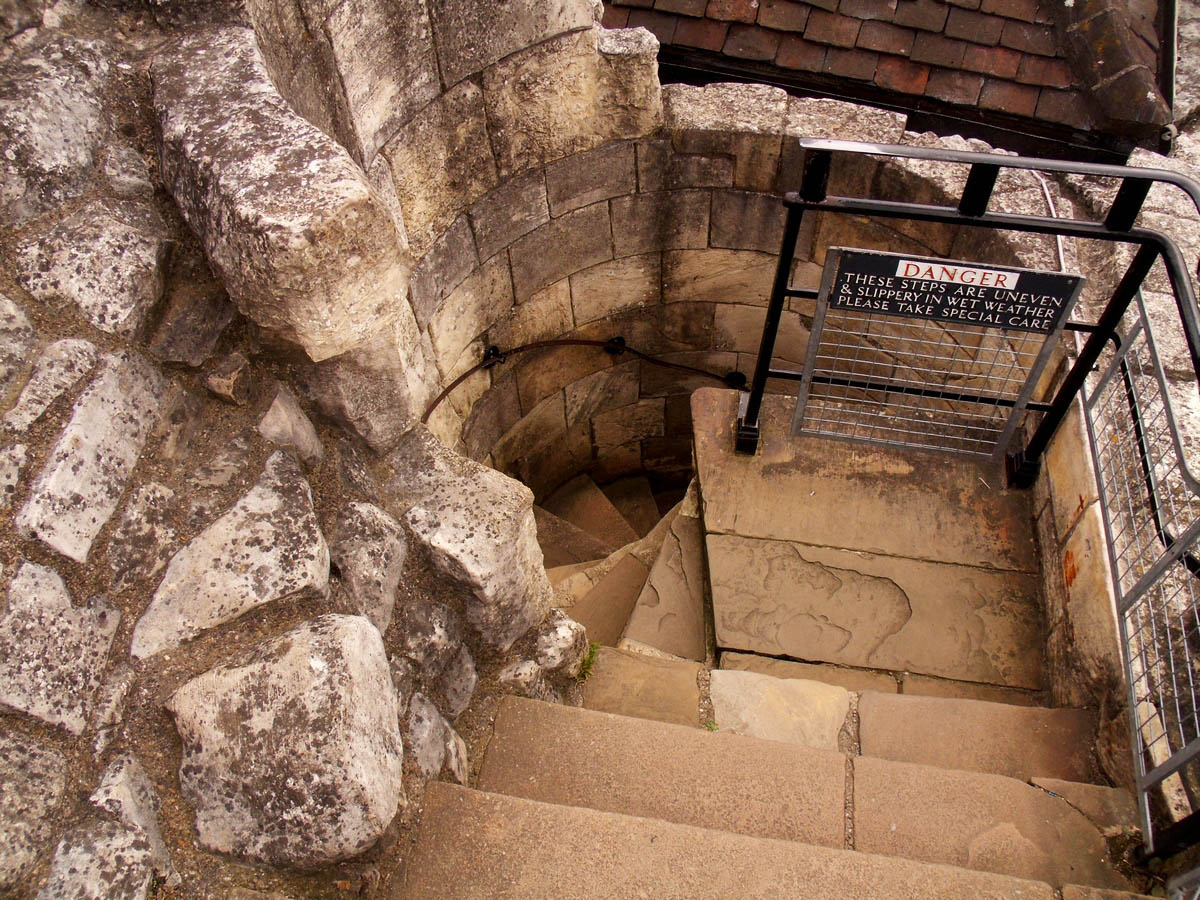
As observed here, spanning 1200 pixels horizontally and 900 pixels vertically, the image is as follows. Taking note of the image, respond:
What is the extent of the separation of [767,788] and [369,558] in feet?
4.37

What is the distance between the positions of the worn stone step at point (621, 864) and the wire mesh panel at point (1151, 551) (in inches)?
25.9

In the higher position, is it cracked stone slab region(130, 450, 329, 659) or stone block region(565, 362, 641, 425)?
cracked stone slab region(130, 450, 329, 659)

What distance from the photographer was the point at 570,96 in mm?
3803

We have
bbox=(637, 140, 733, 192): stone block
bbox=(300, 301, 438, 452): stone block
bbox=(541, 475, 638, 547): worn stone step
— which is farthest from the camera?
bbox=(541, 475, 638, 547): worn stone step

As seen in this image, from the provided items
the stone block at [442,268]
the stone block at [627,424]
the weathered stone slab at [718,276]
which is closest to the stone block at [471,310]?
the stone block at [442,268]

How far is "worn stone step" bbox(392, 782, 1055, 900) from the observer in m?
2.03

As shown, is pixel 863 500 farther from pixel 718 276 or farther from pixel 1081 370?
pixel 718 276

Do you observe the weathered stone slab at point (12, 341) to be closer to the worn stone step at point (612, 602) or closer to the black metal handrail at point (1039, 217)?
the black metal handrail at point (1039, 217)

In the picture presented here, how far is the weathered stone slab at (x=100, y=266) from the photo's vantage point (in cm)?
170

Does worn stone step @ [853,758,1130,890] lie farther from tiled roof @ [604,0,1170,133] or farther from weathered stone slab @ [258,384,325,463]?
tiled roof @ [604,0,1170,133]

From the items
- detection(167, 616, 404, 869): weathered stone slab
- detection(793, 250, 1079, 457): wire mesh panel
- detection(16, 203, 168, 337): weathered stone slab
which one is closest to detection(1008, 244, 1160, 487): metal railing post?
detection(793, 250, 1079, 457): wire mesh panel

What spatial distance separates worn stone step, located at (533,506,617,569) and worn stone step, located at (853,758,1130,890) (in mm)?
2781

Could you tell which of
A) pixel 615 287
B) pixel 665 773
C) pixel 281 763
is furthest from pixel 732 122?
pixel 281 763

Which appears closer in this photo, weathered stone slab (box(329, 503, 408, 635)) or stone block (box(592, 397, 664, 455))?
weathered stone slab (box(329, 503, 408, 635))
